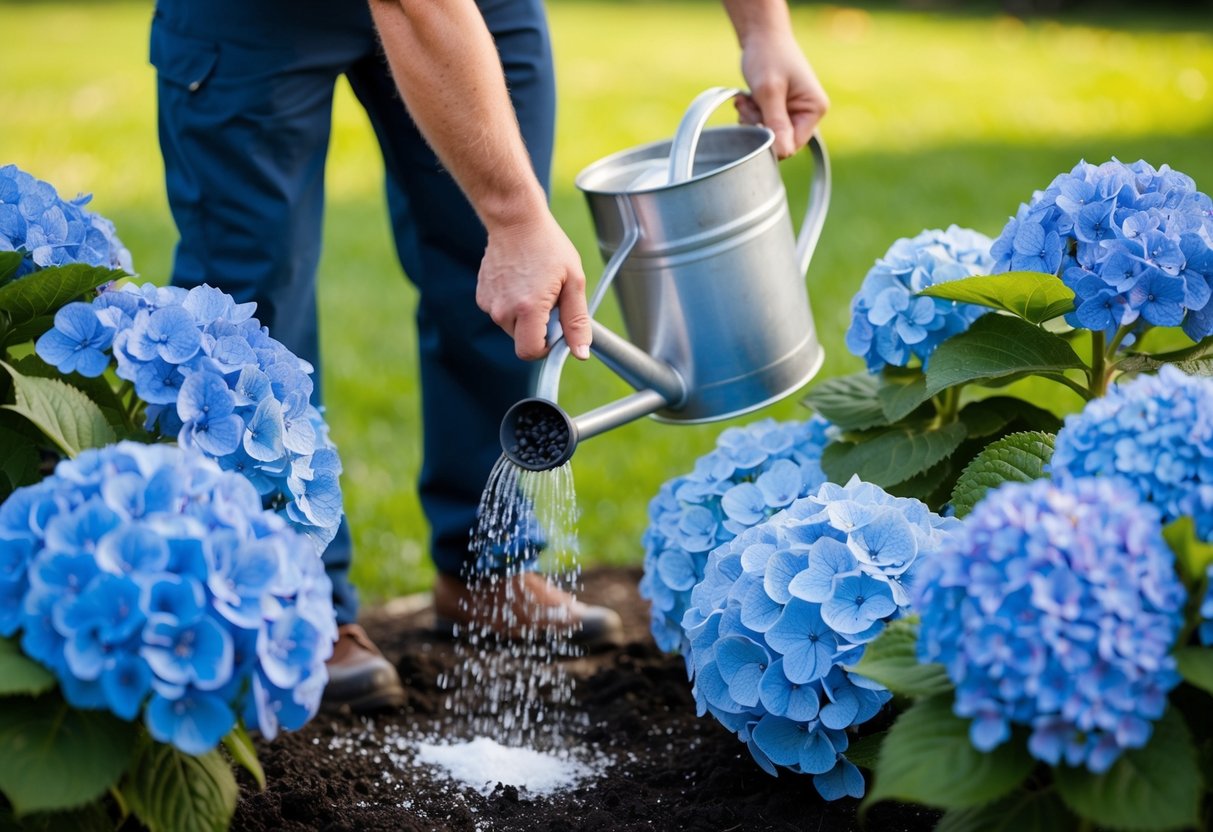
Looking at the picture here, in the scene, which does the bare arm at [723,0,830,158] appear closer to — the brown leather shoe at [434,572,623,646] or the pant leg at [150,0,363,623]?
the pant leg at [150,0,363,623]

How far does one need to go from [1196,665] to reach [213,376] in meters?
1.12

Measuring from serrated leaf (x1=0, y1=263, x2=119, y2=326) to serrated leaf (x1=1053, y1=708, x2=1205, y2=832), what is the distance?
123 cm

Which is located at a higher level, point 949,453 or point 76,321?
point 76,321

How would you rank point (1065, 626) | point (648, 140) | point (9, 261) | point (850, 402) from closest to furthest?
point (1065, 626), point (9, 261), point (850, 402), point (648, 140)

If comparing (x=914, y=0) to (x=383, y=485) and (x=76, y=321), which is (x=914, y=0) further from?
(x=76, y=321)

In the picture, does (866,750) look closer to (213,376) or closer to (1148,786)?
(1148,786)

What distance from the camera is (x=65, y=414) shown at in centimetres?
151

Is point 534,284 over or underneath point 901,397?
over

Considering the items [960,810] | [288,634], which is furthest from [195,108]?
[960,810]

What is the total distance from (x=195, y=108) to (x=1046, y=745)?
5.55 ft

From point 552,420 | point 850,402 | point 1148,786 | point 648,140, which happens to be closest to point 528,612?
point 850,402


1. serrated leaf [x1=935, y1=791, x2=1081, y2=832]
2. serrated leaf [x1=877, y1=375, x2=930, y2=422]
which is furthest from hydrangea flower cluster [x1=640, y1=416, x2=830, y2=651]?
serrated leaf [x1=935, y1=791, x2=1081, y2=832]

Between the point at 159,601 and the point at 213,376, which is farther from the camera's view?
the point at 213,376

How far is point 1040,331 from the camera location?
179 centimetres
